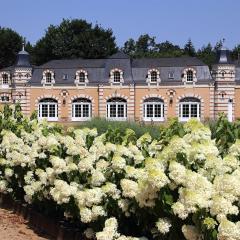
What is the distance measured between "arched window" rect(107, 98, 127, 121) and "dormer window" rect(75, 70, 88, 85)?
2676 millimetres

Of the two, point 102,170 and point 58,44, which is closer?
point 102,170

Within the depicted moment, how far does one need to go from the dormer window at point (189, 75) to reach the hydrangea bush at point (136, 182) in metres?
34.6

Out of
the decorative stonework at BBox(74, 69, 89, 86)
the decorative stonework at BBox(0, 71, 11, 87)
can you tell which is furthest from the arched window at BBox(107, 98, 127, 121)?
the decorative stonework at BBox(0, 71, 11, 87)

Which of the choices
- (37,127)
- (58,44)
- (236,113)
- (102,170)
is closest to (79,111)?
(236,113)

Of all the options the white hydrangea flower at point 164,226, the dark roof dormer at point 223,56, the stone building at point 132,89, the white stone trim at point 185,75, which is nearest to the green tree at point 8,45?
the stone building at point 132,89

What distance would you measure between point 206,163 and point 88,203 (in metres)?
1.54

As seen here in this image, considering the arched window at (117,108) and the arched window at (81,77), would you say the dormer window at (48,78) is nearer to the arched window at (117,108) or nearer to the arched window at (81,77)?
the arched window at (81,77)

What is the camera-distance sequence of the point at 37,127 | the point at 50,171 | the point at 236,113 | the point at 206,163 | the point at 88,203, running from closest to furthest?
the point at 206,163 → the point at 88,203 → the point at 50,171 → the point at 37,127 → the point at 236,113

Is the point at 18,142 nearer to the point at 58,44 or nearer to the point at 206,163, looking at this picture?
the point at 206,163

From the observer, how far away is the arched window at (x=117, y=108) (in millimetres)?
43375

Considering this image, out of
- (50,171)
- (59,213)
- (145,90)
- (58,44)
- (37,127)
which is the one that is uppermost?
(58,44)

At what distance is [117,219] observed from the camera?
5965 millimetres

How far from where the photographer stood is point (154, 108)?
142ft

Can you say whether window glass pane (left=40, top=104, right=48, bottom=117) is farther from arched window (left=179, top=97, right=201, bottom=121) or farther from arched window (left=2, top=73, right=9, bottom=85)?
arched window (left=179, top=97, right=201, bottom=121)
